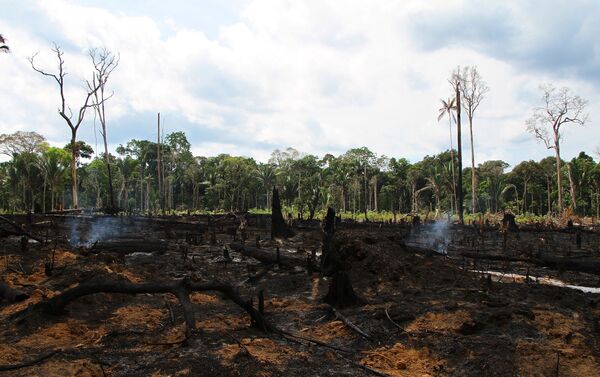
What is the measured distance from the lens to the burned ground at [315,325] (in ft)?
16.6

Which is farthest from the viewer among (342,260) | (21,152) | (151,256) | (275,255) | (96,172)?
(96,172)

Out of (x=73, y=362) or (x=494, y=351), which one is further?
(x=494, y=351)

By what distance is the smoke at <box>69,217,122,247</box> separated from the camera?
18.3 m

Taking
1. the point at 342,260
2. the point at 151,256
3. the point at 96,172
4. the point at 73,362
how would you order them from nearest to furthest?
the point at 73,362 → the point at 342,260 → the point at 151,256 → the point at 96,172

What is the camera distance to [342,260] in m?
11.3

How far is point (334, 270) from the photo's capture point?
11.0m

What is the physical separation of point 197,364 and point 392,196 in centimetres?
7086

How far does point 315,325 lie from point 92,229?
737 inches

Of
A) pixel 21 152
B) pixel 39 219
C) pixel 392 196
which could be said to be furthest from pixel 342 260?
pixel 392 196

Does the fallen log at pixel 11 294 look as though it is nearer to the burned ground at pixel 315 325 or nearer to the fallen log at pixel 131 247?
the burned ground at pixel 315 325

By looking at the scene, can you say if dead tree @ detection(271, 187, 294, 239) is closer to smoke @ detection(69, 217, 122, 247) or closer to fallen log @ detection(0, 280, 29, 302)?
smoke @ detection(69, 217, 122, 247)

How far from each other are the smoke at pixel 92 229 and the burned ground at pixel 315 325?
6653 millimetres

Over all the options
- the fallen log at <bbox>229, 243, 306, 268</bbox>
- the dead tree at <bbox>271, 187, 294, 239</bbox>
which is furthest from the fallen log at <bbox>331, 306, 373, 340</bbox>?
the dead tree at <bbox>271, 187, 294, 239</bbox>

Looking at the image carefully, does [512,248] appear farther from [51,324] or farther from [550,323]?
[51,324]
